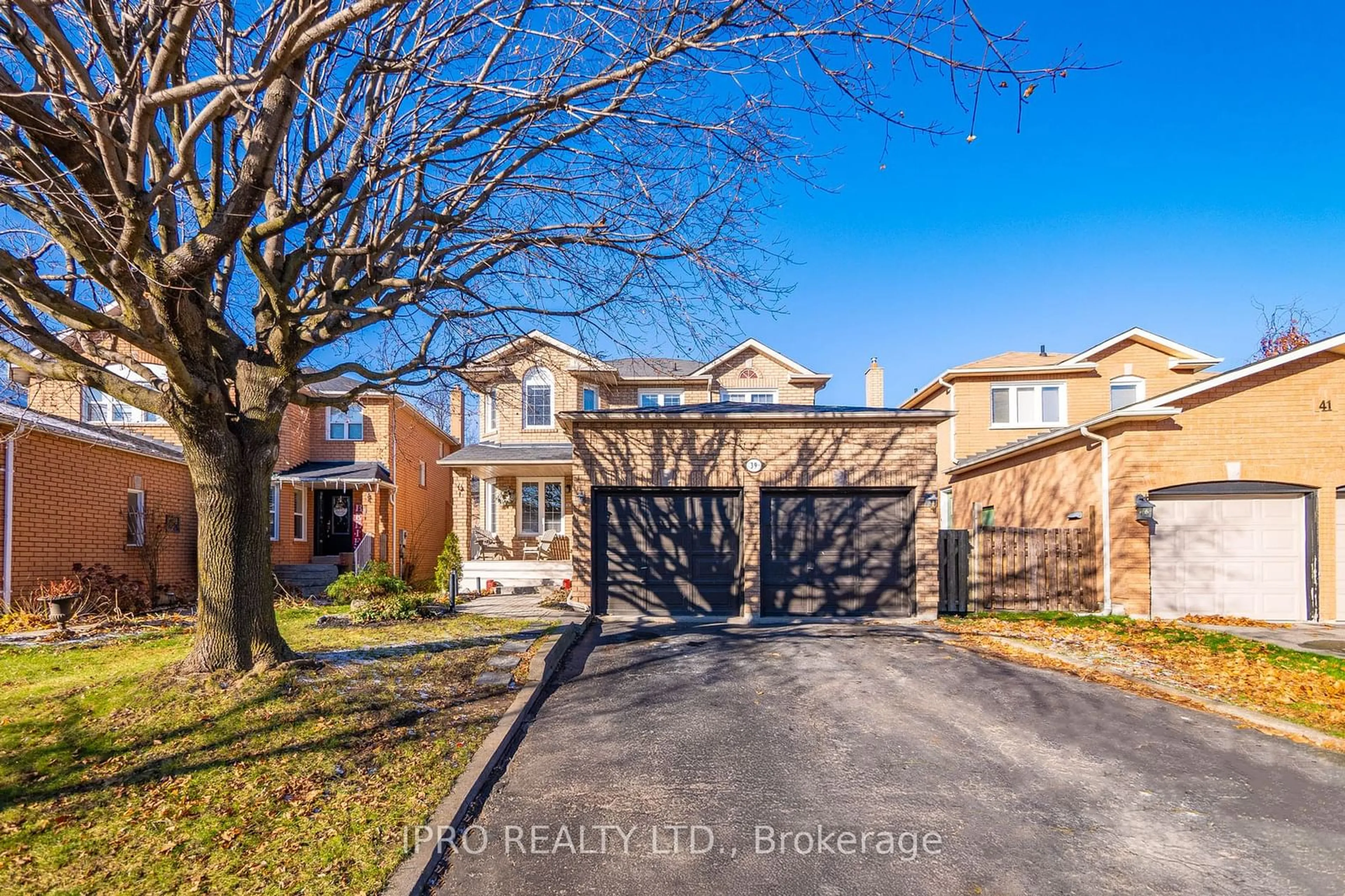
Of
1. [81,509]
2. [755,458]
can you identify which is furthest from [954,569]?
[81,509]

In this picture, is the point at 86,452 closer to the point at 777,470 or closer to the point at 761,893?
the point at 777,470

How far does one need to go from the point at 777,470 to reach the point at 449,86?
7.89 meters

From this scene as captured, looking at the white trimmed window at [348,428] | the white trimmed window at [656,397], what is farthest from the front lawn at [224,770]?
the white trimmed window at [656,397]

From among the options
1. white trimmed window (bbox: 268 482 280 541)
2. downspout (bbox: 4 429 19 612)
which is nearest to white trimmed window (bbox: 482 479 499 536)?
white trimmed window (bbox: 268 482 280 541)

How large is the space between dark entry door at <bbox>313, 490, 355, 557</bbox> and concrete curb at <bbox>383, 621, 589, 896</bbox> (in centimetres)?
1545

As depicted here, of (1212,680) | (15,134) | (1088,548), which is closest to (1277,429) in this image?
(1088,548)

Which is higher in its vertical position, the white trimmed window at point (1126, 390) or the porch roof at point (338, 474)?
the white trimmed window at point (1126, 390)

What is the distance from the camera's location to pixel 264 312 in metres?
6.96

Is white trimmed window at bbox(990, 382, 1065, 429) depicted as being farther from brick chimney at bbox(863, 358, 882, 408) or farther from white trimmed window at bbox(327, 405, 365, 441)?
white trimmed window at bbox(327, 405, 365, 441)

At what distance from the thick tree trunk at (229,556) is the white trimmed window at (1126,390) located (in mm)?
22641

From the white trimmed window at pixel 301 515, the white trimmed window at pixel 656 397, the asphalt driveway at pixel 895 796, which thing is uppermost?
the white trimmed window at pixel 656 397

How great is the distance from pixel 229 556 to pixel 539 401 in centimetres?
1457

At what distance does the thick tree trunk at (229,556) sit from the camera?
600cm

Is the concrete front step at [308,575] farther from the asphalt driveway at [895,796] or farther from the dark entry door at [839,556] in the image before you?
the asphalt driveway at [895,796]
